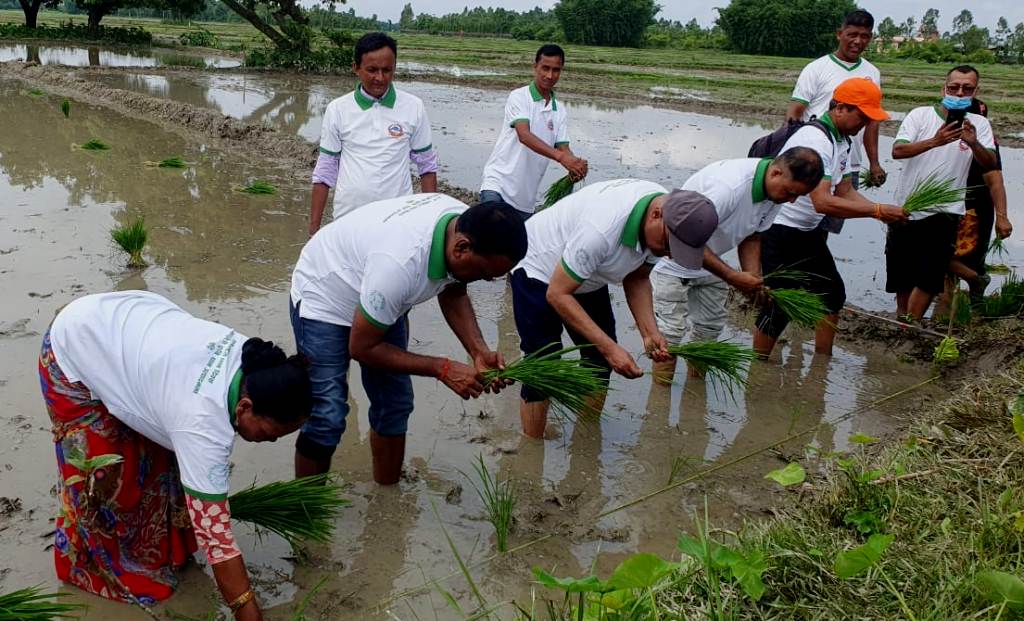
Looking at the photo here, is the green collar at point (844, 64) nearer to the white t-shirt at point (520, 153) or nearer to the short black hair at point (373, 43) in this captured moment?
the white t-shirt at point (520, 153)

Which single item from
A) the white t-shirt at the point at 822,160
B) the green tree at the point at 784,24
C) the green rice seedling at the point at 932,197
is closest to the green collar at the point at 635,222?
the white t-shirt at the point at 822,160

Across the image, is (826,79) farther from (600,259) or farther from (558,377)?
(558,377)

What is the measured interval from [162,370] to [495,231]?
41.2 inches

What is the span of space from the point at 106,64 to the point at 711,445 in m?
23.8

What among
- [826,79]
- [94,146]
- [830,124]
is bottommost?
[94,146]

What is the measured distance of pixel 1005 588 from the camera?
6.92 ft

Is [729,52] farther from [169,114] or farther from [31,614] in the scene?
[31,614]

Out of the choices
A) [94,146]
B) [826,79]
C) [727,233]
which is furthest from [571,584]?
[94,146]

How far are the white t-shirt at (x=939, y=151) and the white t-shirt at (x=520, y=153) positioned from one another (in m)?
2.29

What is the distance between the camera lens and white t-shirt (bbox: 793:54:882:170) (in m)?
5.76

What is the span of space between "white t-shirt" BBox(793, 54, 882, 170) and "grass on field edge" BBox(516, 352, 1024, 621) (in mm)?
2918

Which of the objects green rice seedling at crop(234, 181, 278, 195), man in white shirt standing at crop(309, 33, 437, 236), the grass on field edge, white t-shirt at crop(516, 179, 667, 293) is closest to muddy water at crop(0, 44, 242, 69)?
green rice seedling at crop(234, 181, 278, 195)

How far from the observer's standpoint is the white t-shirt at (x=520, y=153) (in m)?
5.51

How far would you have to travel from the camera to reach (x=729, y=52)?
145ft
